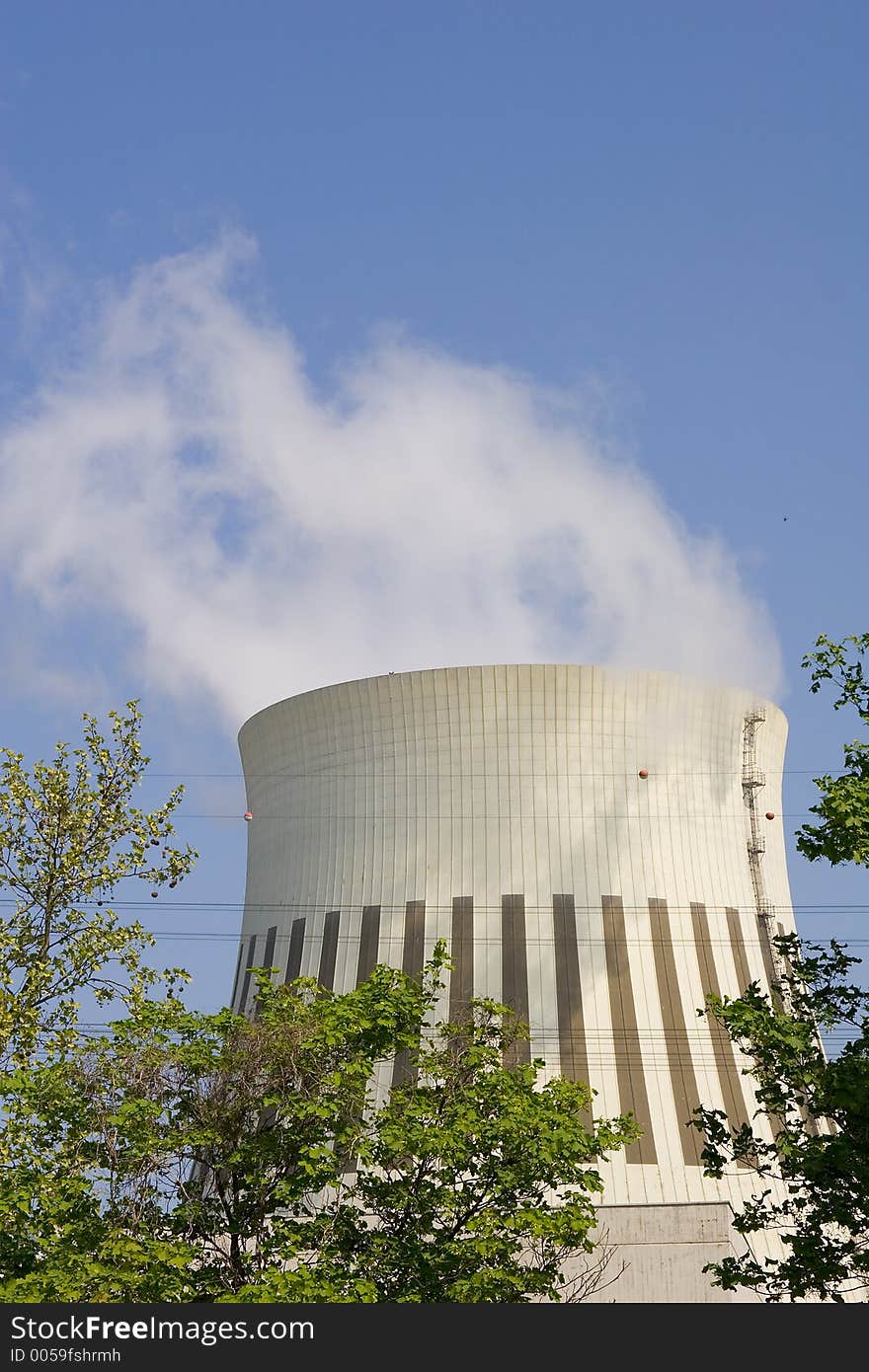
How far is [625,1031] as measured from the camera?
88.7 ft

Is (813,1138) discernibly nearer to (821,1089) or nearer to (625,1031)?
(821,1089)

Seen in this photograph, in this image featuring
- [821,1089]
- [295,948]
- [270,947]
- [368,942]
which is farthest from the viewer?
[270,947]

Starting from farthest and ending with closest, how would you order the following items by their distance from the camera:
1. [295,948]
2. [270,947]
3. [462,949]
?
[270,947]
[295,948]
[462,949]

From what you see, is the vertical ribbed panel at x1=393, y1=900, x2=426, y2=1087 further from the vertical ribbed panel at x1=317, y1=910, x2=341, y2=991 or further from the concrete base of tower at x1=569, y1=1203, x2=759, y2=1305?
the concrete base of tower at x1=569, y1=1203, x2=759, y2=1305

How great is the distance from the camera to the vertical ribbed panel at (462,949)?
91.3 feet

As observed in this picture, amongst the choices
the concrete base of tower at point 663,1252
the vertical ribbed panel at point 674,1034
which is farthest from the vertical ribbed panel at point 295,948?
the concrete base of tower at point 663,1252

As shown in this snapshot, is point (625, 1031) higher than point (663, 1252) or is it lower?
higher

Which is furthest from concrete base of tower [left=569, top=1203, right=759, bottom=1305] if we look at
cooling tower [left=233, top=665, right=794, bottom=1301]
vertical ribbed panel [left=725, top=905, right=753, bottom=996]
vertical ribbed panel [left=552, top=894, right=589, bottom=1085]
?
vertical ribbed panel [left=725, top=905, right=753, bottom=996]

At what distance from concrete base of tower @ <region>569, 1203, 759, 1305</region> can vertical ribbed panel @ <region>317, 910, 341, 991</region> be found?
25.1ft

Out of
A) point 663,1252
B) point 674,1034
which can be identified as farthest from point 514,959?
point 663,1252

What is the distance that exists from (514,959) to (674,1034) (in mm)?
3621

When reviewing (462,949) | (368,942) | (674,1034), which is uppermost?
(368,942)

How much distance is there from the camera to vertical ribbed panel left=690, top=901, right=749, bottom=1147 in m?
26.8

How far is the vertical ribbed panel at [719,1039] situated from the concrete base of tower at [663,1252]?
2.27 m
